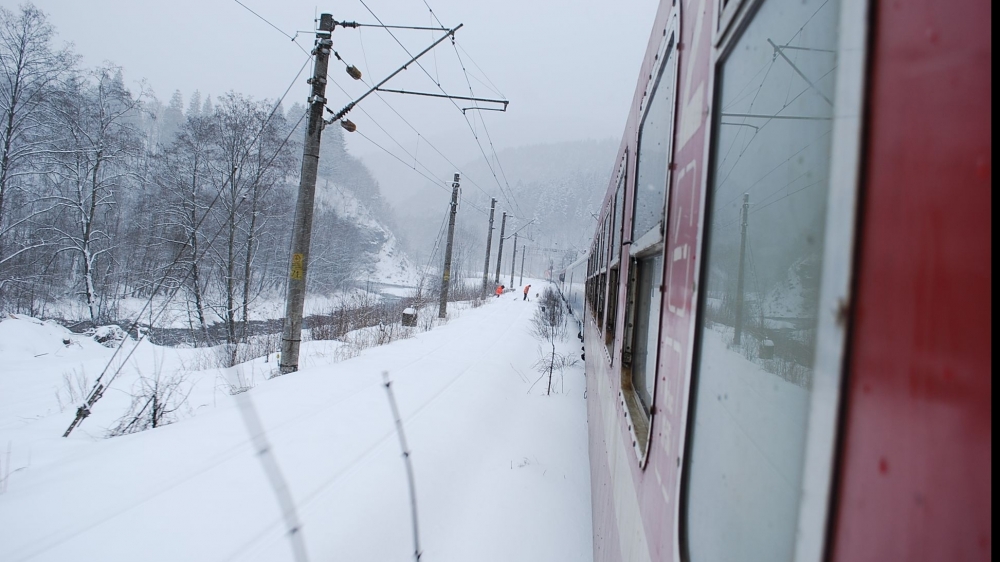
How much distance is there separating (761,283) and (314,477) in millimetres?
3792

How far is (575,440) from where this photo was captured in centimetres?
537

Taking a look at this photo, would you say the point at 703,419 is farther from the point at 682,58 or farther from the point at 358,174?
the point at 358,174

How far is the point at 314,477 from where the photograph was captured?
11.8ft

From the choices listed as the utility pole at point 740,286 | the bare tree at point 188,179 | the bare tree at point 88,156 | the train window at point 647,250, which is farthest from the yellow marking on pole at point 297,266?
the bare tree at point 88,156

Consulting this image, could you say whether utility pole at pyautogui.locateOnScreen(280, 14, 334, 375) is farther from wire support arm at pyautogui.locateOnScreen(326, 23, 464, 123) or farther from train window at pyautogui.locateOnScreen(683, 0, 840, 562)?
train window at pyautogui.locateOnScreen(683, 0, 840, 562)

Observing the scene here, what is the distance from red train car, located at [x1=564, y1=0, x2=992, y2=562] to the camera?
36 centimetres

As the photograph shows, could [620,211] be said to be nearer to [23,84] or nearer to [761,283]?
[761,283]

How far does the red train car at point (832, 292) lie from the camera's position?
0.36 metres

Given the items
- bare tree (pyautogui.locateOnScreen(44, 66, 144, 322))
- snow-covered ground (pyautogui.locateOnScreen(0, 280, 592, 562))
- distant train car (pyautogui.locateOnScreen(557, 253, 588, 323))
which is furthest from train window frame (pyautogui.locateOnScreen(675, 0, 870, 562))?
bare tree (pyautogui.locateOnScreen(44, 66, 144, 322))

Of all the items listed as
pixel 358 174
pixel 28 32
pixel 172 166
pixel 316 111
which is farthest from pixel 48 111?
pixel 358 174

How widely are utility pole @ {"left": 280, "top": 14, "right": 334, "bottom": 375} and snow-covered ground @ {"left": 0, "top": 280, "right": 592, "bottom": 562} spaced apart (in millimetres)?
864

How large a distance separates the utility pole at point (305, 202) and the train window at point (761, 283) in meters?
6.79

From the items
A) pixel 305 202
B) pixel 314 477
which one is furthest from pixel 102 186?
pixel 314 477

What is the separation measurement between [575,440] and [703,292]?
4746mm
